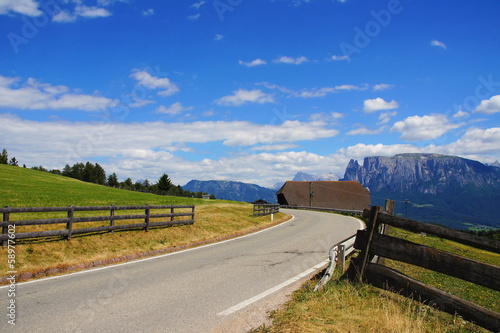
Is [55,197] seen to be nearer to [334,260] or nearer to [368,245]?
[334,260]

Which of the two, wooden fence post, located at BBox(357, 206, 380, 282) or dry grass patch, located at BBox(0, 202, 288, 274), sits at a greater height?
wooden fence post, located at BBox(357, 206, 380, 282)

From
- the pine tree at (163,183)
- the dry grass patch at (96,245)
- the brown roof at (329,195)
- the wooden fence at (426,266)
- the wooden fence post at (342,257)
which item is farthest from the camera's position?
the pine tree at (163,183)

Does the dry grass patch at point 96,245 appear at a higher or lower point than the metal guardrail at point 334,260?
lower

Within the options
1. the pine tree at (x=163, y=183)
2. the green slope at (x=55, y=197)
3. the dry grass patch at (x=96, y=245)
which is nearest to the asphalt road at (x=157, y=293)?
the dry grass patch at (x=96, y=245)

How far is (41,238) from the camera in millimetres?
11414

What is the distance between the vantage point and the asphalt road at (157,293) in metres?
5.21

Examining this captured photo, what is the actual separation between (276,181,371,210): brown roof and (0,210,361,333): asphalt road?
70044 mm

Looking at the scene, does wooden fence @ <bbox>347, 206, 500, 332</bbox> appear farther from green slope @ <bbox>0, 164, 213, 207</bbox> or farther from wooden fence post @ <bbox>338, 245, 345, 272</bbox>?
green slope @ <bbox>0, 164, 213, 207</bbox>

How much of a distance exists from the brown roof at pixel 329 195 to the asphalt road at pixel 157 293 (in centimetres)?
7004

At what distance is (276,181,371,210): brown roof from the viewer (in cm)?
7975

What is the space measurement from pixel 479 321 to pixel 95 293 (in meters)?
6.89

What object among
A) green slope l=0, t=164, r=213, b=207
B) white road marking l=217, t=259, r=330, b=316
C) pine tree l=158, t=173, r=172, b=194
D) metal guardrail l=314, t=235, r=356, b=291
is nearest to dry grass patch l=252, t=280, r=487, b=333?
metal guardrail l=314, t=235, r=356, b=291

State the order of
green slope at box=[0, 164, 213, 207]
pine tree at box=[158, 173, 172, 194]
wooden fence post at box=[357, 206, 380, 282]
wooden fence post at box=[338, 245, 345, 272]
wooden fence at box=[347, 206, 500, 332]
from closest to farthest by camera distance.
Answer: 1. wooden fence at box=[347, 206, 500, 332]
2. wooden fence post at box=[357, 206, 380, 282]
3. wooden fence post at box=[338, 245, 345, 272]
4. green slope at box=[0, 164, 213, 207]
5. pine tree at box=[158, 173, 172, 194]

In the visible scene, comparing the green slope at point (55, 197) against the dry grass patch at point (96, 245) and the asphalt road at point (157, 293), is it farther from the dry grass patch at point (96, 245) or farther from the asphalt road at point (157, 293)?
the asphalt road at point (157, 293)
